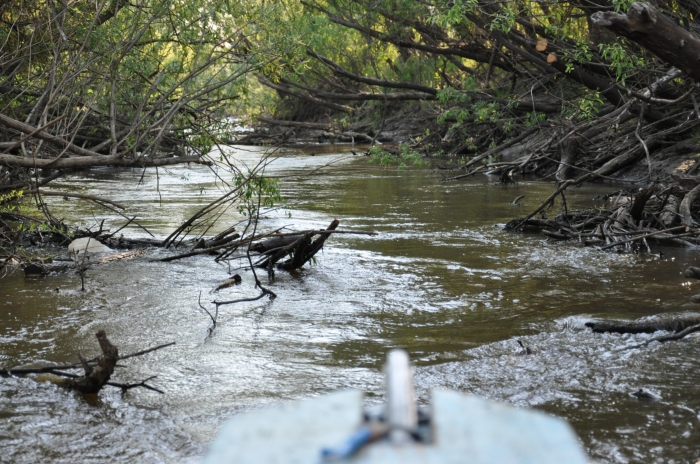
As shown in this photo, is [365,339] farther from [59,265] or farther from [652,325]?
[59,265]

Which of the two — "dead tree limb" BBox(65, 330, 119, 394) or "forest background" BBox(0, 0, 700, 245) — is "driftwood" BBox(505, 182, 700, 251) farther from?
"dead tree limb" BBox(65, 330, 119, 394)

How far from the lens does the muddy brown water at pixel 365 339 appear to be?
158 inches

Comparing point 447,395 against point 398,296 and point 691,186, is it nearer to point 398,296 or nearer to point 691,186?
point 398,296

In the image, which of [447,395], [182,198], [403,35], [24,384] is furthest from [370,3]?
[447,395]

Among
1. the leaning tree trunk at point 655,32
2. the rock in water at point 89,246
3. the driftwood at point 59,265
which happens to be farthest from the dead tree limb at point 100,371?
the rock in water at point 89,246

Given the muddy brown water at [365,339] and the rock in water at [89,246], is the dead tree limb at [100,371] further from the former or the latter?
the rock in water at [89,246]

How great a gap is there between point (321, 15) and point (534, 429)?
1669cm

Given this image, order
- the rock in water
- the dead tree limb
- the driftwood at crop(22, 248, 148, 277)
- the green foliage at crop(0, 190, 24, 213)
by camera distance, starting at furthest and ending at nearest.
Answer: the rock in water, the green foliage at crop(0, 190, 24, 213), the driftwood at crop(22, 248, 148, 277), the dead tree limb

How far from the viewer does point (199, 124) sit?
8531mm

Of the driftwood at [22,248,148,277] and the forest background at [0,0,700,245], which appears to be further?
the driftwood at [22,248,148,277]

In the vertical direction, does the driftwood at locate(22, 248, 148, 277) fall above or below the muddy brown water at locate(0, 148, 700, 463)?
above

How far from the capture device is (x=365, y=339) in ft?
18.8

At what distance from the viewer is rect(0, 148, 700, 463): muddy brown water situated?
158 inches

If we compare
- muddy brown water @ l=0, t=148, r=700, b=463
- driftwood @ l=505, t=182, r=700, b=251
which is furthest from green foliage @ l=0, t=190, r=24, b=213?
driftwood @ l=505, t=182, r=700, b=251
